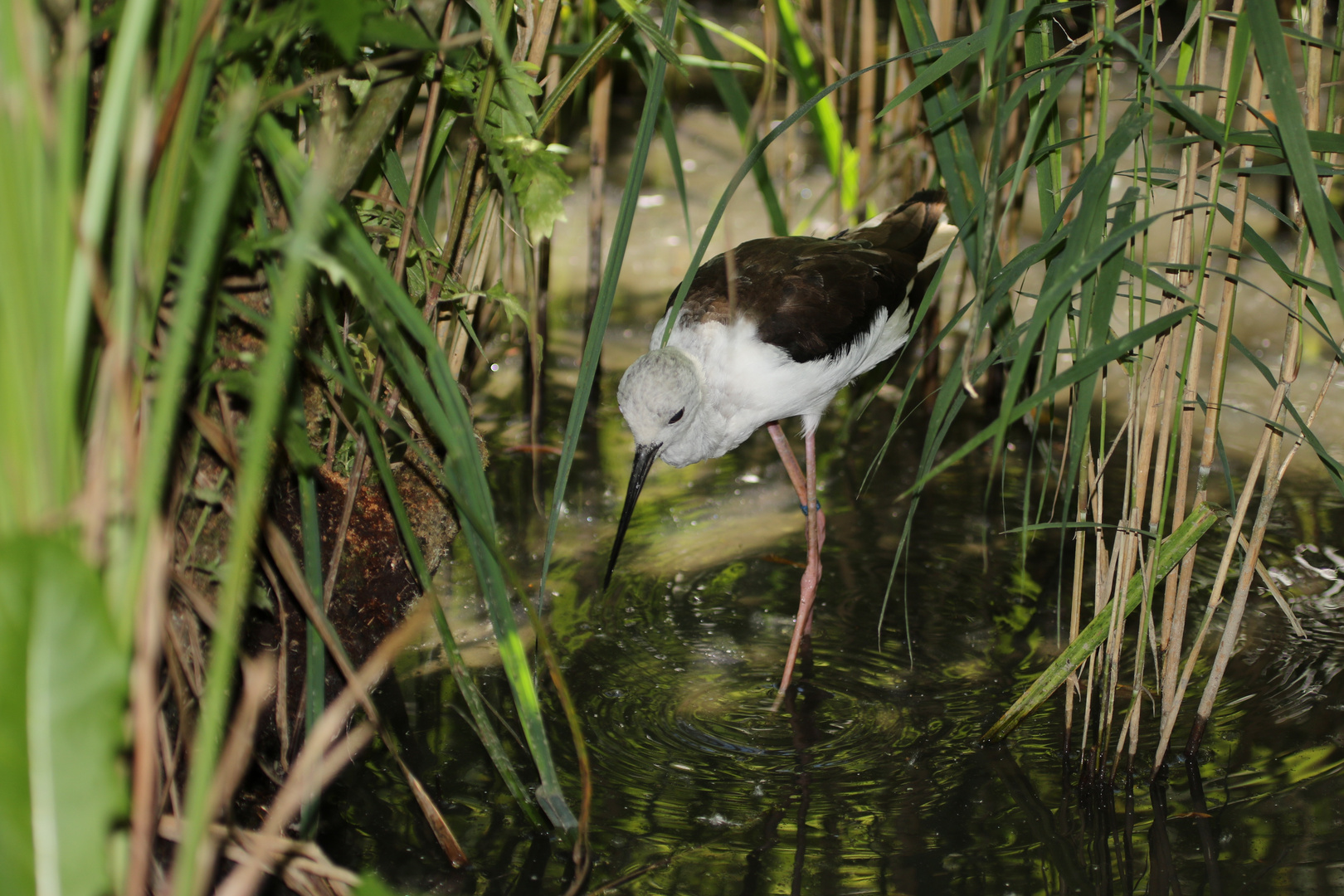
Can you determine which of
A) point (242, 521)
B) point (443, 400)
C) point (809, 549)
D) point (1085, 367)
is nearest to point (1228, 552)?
point (1085, 367)

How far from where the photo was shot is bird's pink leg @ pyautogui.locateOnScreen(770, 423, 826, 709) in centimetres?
308

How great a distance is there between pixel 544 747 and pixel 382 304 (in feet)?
2.65

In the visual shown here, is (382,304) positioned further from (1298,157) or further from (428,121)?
(1298,157)

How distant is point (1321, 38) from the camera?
6.44 feet

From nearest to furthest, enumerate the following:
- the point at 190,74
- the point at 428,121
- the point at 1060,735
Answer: the point at 190,74, the point at 428,121, the point at 1060,735

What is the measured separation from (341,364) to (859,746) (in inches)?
61.0

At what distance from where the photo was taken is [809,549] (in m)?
3.32

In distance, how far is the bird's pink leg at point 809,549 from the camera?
10.1ft

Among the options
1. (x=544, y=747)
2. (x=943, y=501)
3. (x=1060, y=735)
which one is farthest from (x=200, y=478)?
(x=943, y=501)

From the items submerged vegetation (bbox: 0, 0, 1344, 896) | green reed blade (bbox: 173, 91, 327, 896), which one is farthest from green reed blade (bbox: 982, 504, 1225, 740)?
green reed blade (bbox: 173, 91, 327, 896)

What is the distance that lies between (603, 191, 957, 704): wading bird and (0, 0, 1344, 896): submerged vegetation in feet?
0.88

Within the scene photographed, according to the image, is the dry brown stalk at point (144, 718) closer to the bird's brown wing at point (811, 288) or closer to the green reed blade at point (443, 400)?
the green reed blade at point (443, 400)

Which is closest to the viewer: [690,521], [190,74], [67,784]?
[67,784]

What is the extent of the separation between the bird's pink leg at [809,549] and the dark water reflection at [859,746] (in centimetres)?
6
